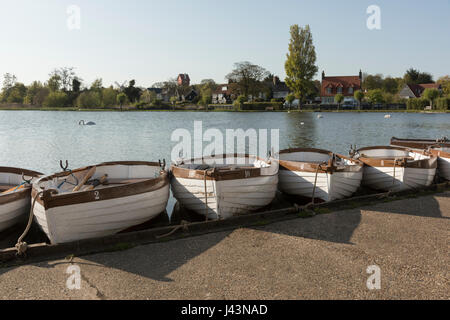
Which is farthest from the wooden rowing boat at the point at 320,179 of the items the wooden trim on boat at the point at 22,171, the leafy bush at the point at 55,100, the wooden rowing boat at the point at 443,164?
the leafy bush at the point at 55,100

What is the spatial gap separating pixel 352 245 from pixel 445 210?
12.2ft

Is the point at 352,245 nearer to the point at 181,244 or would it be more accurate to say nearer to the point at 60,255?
the point at 181,244

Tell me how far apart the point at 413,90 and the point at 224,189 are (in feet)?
366

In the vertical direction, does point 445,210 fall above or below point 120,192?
below

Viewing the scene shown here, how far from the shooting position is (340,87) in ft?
335

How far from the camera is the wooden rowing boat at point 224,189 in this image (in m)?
7.64

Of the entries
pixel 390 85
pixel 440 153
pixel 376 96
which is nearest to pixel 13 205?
pixel 440 153

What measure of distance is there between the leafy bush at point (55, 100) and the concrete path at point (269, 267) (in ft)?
396

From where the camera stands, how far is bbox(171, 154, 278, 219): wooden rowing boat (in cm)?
764

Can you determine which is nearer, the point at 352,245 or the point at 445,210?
the point at 352,245

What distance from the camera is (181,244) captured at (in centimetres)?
652

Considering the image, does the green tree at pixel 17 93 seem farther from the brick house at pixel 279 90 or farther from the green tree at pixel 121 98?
the brick house at pixel 279 90

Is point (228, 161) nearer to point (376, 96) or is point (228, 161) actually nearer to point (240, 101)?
point (240, 101)
